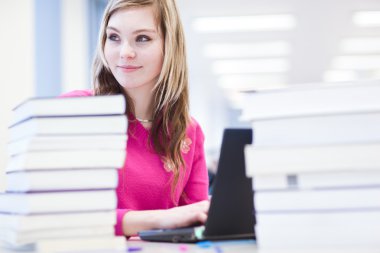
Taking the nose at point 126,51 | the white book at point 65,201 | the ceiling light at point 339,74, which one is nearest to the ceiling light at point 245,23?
the ceiling light at point 339,74

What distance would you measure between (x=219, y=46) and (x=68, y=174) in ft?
18.6

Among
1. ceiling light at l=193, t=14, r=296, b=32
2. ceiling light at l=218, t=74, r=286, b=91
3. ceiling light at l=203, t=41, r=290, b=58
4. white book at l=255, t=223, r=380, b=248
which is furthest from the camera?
ceiling light at l=218, t=74, r=286, b=91

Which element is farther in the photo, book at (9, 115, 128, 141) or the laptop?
the laptop

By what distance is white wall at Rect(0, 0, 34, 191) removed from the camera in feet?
5.73

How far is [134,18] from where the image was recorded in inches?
45.8

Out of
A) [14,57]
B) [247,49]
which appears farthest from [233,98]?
[14,57]

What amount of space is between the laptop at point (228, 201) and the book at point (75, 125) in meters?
0.20

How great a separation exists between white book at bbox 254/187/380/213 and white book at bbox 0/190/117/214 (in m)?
0.23

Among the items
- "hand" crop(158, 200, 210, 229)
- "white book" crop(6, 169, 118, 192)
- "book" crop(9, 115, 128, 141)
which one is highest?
"book" crop(9, 115, 128, 141)

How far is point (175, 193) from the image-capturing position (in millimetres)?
1316

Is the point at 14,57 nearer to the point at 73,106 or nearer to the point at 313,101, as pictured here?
the point at 73,106

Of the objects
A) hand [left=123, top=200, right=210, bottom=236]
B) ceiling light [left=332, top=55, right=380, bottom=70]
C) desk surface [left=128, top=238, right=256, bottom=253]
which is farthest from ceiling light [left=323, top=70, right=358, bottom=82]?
desk surface [left=128, top=238, right=256, bottom=253]

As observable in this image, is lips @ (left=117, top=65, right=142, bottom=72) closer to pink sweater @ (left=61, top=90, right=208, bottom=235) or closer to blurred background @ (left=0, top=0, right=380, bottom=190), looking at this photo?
pink sweater @ (left=61, top=90, right=208, bottom=235)

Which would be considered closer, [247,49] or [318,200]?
[318,200]
